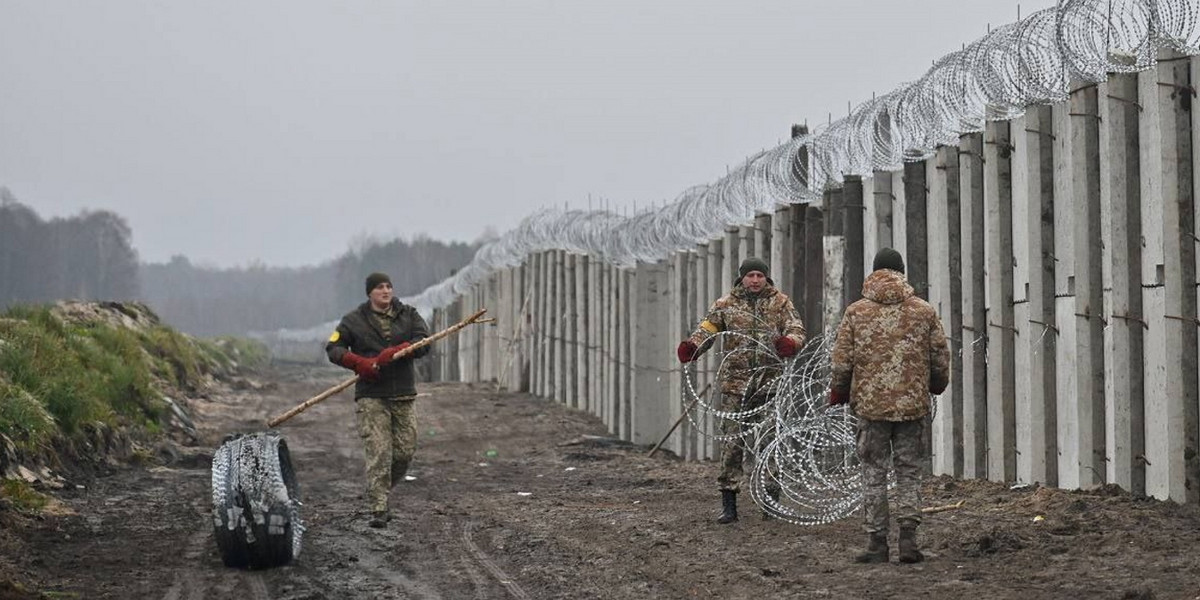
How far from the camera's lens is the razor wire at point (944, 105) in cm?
914

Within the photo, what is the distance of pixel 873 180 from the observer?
12188 millimetres

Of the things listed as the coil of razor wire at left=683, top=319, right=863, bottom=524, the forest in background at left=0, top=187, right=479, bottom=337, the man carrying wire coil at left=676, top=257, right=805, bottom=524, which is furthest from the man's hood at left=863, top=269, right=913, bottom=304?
the forest in background at left=0, top=187, right=479, bottom=337

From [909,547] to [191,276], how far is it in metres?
183

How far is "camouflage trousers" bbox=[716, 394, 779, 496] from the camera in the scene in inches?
411

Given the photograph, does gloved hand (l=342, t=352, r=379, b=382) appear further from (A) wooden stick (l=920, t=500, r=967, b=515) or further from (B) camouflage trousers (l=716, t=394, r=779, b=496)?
(A) wooden stick (l=920, t=500, r=967, b=515)

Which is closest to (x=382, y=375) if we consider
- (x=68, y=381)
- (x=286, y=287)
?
(x=68, y=381)

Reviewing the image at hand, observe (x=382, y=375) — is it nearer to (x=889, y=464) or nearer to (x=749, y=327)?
(x=749, y=327)

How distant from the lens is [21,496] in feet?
36.4

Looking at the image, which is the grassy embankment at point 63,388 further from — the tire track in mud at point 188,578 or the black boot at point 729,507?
the black boot at point 729,507

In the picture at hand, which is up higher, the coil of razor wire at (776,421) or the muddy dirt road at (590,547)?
the coil of razor wire at (776,421)

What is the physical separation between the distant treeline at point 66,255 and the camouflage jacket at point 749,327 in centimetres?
7769

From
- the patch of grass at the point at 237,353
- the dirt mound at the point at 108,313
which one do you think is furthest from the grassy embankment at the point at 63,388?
the patch of grass at the point at 237,353

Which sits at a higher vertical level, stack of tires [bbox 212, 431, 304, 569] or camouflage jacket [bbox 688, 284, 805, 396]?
camouflage jacket [bbox 688, 284, 805, 396]

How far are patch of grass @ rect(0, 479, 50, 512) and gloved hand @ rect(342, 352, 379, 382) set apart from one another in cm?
226
